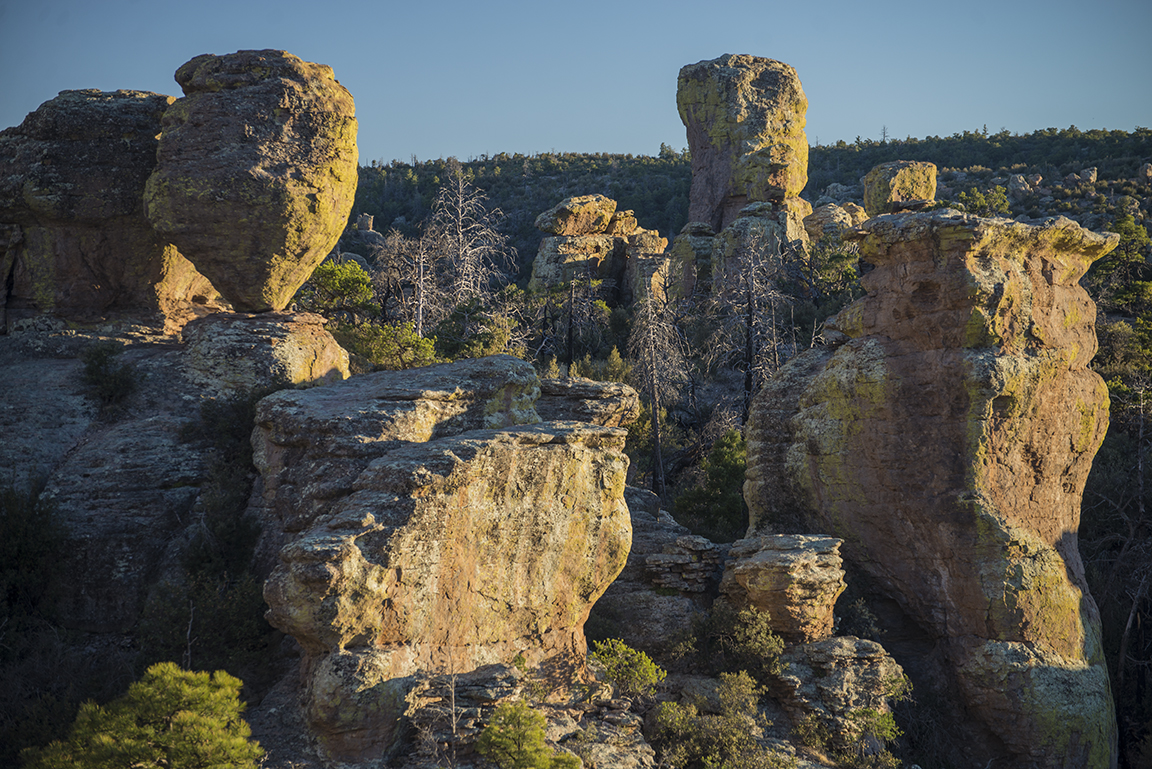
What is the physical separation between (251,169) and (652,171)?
171 feet

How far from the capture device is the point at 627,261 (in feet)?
125

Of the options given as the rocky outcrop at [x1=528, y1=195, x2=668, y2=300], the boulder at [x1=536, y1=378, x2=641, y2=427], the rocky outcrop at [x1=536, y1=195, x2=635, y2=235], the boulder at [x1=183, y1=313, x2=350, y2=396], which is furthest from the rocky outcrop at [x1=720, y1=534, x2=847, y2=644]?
the rocky outcrop at [x1=536, y1=195, x2=635, y2=235]

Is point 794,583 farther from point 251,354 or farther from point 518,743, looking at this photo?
point 251,354

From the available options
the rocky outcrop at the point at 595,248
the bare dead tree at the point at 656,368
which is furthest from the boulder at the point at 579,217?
the bare dead tree at the point at 656,368

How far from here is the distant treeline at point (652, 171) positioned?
5041cm

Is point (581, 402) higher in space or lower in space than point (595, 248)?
lower

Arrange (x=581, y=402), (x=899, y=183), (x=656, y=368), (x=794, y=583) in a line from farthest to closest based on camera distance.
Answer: (x=899, y=183), (x=656, y=368), (x=581, y=402), (x=794, y=583)

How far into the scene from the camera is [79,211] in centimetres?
1588

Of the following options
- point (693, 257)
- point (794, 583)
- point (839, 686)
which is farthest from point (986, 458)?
point (693, 257)

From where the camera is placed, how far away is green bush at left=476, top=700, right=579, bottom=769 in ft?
32.0

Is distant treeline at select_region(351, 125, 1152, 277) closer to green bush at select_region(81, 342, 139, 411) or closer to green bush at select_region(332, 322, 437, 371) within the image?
green bush at select_region(332, 322, 437, 371)

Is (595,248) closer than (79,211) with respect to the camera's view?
No

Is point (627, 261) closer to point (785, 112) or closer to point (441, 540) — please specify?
point (785, 112)

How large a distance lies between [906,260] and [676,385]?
12.9m
